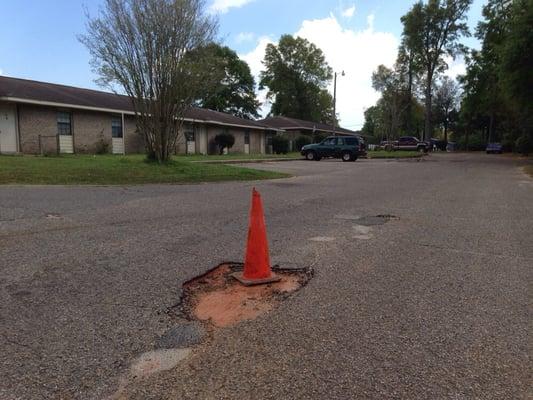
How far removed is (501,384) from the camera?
2.87 meters

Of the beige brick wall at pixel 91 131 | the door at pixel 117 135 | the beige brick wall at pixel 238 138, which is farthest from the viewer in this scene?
the beige brick wall at pixel 238 138

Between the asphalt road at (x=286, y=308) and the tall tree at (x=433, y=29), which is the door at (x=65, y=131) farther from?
the tall tree at (x=433, y=29)

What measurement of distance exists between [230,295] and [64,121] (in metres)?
23.3

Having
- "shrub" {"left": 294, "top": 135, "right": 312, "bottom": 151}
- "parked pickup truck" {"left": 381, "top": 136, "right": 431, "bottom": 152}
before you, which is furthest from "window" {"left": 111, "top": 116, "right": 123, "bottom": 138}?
"parked pickup truck" {"left": 381, "top": 136, "right": 431, "bottom": 152}

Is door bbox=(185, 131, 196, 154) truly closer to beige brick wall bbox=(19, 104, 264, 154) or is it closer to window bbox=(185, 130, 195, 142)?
window bbox=(185, 130, 195, 142)

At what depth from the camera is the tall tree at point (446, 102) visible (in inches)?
3602

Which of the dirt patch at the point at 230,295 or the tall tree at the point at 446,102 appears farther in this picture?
the tall tree at the point at 446,102

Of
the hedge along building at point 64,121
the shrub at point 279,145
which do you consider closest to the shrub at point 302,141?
the shrub at point 279,145

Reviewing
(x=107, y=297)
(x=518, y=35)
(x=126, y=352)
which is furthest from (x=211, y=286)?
(x=518, y=35)

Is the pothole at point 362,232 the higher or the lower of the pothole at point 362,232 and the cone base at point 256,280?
the higher

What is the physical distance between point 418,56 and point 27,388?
6529 cm

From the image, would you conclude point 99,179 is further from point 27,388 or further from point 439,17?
point 439,17

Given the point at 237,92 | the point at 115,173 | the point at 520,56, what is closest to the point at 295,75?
the point at 237,92

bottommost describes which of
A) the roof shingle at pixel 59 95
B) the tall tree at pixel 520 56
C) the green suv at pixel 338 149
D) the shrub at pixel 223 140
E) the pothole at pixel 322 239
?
the pothole at pixel 322 239
